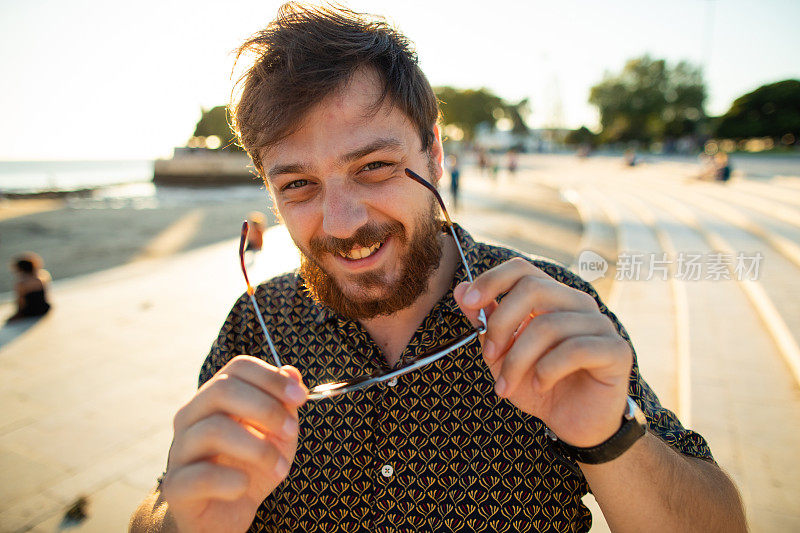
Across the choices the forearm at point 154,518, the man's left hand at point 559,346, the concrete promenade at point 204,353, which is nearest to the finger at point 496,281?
the man's left hand at point 559,346

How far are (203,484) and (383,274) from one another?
819mm

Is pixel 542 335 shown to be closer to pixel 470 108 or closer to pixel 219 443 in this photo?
pixel 219 443

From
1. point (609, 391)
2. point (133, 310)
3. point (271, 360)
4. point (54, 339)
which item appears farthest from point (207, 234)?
point (609, 391)

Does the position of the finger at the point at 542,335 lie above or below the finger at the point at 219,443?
above

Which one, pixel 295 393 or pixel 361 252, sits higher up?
pixel 361 252

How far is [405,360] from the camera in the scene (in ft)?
4.85

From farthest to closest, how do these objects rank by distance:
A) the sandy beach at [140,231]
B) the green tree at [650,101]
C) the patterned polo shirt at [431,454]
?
the green tree at [650,101] → the sandy beach at [140,231] → the patterned polo shirt at [431,454]

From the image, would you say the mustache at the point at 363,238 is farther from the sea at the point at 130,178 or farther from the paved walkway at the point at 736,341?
the sea at the point at 130,178

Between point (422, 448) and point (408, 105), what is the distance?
1.19 metres

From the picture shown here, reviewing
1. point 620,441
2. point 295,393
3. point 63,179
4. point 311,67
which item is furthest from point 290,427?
point 63,179

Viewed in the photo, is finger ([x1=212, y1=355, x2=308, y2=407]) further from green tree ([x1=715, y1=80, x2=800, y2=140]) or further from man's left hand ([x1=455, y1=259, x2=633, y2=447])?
green tree ([x1=715, y1=80, x2=800, y2=140])

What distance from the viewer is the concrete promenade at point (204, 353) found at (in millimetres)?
3186

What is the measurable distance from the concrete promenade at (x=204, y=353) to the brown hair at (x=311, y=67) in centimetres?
293

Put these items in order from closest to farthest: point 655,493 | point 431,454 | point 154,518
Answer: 1. point 655,493
2. point 154,518
3. point 431,454
